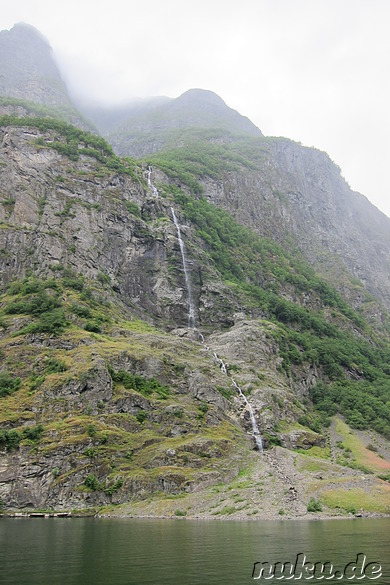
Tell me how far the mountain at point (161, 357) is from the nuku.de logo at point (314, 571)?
28166 millimetres

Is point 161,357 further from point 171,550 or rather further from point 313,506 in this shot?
point 171,550

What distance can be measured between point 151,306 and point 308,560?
95669 millimetres

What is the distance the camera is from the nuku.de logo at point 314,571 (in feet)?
72.3

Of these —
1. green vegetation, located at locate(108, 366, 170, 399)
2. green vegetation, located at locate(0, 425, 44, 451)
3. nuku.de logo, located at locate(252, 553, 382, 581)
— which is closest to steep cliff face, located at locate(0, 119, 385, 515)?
green vegetation, located at locate(0, 425, 44, 451)

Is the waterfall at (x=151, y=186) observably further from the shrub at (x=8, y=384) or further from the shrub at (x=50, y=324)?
the shrub at (x=8, y=384)

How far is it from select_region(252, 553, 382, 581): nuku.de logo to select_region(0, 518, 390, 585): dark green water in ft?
1.36

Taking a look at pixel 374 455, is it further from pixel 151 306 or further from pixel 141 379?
pixel 151 306

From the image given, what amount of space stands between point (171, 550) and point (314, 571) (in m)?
9.66

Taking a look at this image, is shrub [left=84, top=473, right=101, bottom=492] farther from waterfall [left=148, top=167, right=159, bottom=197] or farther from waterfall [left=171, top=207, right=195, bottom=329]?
waterfall [left=148, top=167, right=159, bottom=197]

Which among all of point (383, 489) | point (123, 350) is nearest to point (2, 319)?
point (123, 350)

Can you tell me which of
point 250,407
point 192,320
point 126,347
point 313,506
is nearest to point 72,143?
point 192,320

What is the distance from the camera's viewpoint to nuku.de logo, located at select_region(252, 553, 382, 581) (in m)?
22.0

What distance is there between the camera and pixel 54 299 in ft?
302

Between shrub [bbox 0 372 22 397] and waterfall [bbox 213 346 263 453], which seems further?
waterfall [bbox 213 346 263 453]
